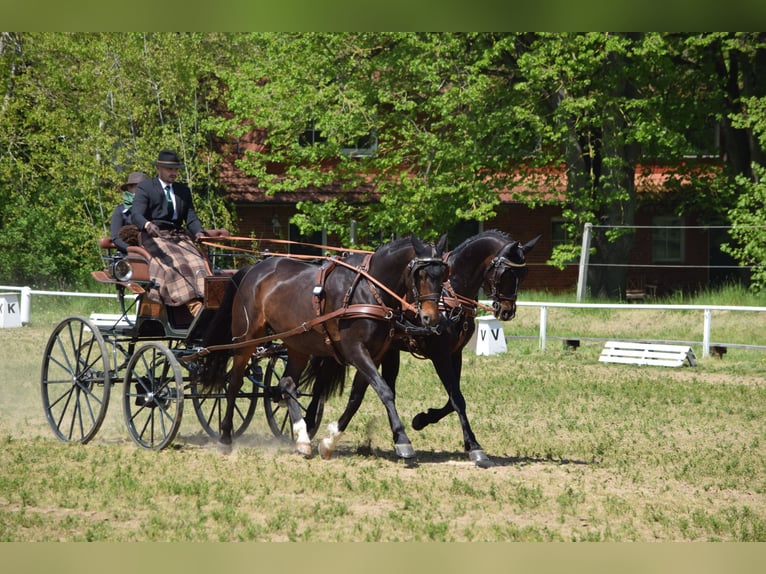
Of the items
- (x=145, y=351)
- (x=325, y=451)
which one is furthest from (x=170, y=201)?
(x=325, y=451)

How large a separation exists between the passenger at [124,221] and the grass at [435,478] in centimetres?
184

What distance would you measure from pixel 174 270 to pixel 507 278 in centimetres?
297

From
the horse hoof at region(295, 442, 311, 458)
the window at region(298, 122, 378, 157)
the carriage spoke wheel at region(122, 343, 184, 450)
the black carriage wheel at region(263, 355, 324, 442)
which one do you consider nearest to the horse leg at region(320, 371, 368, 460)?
the horse hoof at region(295, 442, 311, 458)

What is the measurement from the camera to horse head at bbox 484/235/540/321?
977 centimetres

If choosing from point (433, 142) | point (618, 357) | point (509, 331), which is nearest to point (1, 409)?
point (618, 357)

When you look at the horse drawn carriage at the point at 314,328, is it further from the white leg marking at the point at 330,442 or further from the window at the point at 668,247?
the window at the point at 668,247

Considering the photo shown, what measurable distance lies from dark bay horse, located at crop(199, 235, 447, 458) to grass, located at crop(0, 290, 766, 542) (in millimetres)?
610

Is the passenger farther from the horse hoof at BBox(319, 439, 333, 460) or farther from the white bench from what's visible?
the white bench

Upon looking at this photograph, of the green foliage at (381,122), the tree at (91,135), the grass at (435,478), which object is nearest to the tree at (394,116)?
the green foliage at (381,122)

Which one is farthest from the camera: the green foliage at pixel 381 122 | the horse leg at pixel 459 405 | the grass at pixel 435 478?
the green foliage at pixel 381 122

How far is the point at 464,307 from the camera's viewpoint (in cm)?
1005

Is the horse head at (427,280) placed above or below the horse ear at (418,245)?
below

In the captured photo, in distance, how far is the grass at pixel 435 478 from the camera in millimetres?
Answer: 7324

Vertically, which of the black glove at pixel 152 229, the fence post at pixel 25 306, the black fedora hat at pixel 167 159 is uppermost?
the black fedora hat at pixel 167 159
